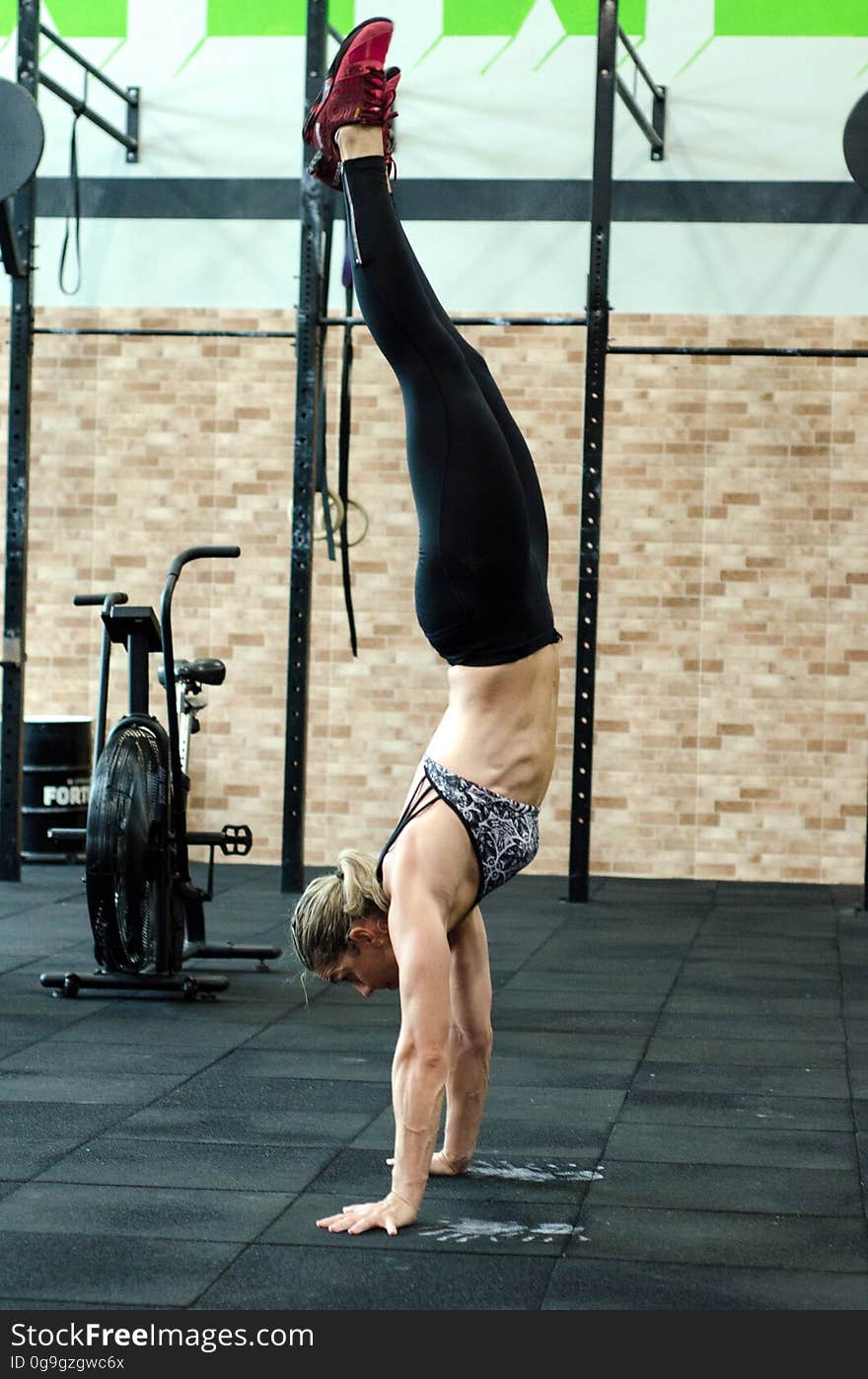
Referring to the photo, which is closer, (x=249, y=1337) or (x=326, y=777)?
(x=249, y=1337)

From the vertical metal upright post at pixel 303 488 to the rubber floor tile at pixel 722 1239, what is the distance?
418cm

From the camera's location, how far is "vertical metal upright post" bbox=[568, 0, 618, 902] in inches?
271

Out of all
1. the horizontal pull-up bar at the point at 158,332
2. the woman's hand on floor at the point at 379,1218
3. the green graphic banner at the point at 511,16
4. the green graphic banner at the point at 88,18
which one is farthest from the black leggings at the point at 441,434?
the green graphic banner at the point at 88,18

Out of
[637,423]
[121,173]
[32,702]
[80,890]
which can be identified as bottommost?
[80,890]

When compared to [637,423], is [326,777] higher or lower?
lower

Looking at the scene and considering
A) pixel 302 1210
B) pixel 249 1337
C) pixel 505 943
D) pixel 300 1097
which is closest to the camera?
pixel 249 1337

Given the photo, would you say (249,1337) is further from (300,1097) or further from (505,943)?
(505,943)

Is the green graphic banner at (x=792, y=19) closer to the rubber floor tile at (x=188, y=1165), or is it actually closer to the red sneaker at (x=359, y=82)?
the red sneaker at (x=359, y=82)

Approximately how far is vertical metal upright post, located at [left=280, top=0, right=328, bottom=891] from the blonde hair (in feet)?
13.8

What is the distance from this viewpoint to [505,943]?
609cm

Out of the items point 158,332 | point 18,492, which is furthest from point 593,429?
point 18,492

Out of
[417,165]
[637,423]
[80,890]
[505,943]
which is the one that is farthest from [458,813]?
[417,165]

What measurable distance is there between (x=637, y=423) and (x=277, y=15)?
260 centimetres

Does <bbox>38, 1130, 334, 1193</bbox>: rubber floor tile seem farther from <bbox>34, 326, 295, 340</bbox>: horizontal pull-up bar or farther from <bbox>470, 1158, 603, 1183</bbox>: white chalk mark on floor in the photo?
<bbox>34, 326, 295, 340</bbox>: horizontal pull-up bar
